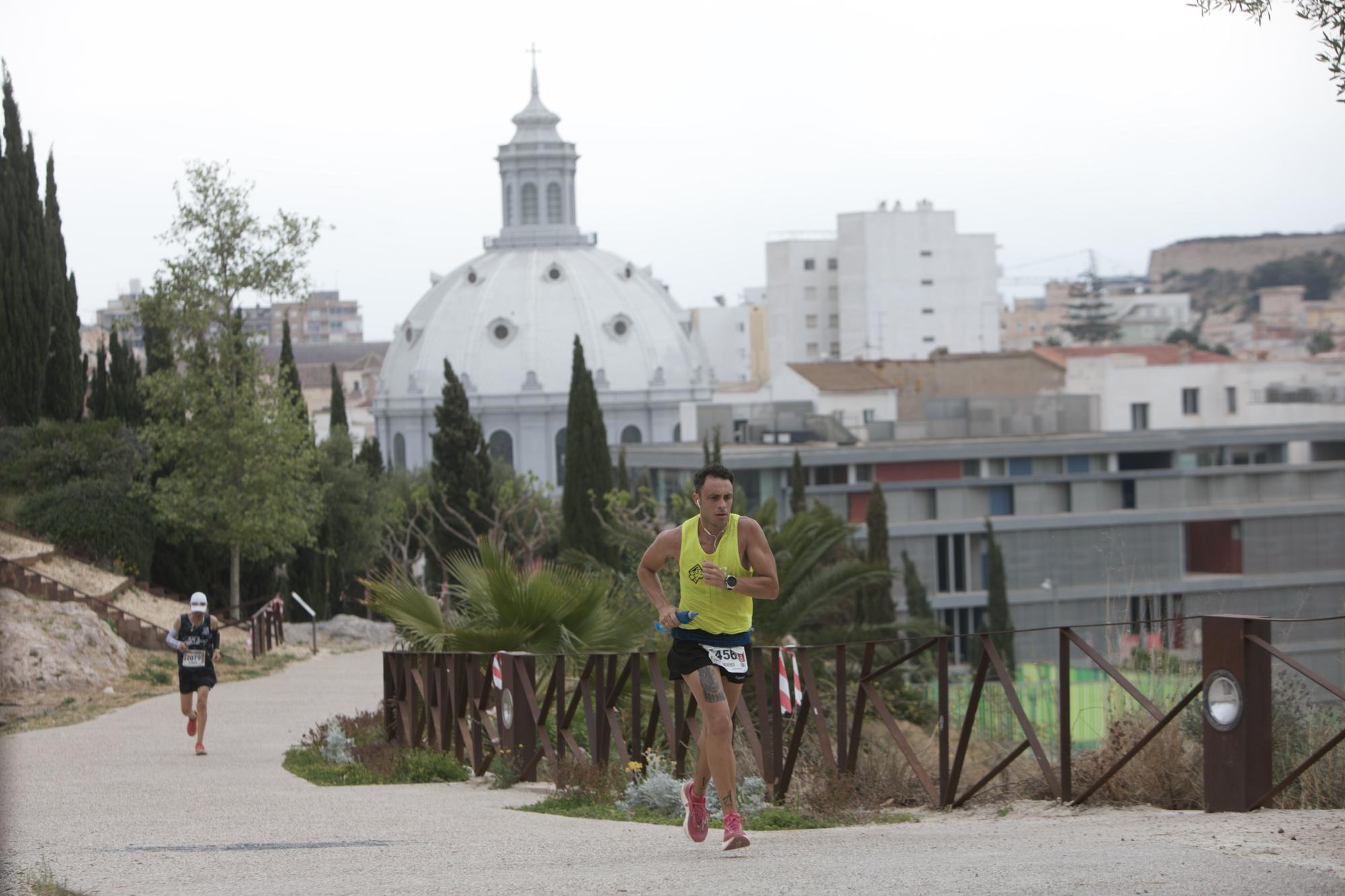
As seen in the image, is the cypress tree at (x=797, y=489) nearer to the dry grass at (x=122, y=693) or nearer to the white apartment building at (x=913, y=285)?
the dry grass at (x=122, y=693)

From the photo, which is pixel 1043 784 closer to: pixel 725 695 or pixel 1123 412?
pixel 725 695

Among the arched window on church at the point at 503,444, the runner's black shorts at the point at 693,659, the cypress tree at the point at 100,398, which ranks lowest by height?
the runner's black shorts at the point at 693,659

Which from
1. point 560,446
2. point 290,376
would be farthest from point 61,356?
point 560,446

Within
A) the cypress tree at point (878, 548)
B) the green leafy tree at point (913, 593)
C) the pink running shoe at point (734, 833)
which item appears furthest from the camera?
the green leafy tree at point (913, 593)

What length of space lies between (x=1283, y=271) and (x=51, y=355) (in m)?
163

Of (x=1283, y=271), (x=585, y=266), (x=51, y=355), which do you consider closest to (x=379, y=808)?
(x=51, y=355)

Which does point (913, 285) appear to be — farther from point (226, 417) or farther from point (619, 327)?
point (226, 417)

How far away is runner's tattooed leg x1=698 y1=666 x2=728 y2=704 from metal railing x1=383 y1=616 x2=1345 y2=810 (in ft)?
4.34

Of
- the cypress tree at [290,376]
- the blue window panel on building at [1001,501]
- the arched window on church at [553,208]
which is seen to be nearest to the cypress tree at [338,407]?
the cypress tree at [290,376]

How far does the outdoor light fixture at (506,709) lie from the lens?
11.8 metres

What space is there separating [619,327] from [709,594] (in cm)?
9225

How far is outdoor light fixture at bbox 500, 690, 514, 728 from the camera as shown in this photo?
1177cm

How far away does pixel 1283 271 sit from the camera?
178m

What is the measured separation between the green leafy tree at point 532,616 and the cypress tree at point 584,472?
33930 millimetres
